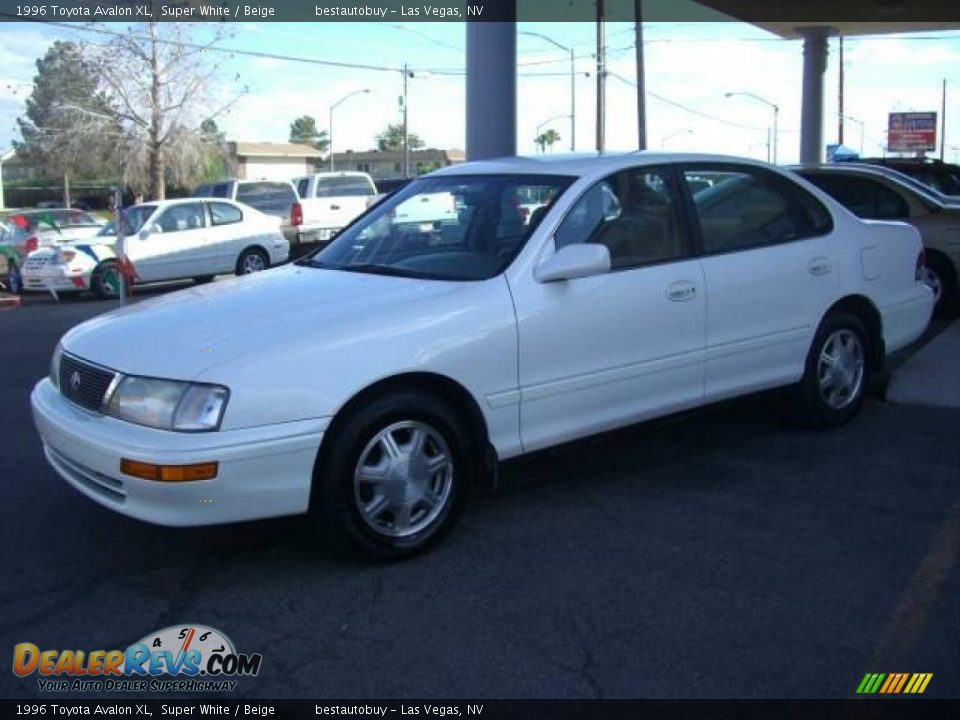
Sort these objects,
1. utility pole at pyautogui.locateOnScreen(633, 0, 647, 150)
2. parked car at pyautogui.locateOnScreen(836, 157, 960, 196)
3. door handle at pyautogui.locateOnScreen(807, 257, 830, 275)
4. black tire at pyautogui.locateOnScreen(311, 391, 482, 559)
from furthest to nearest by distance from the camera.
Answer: utility pole at pyautogui.locateOnScreen(633, 0, 647, 150)
parked car at pyautogui.locateOnScreen(836, 157, 960, 196)
door handle at pyautogui.locateOnScreen(807, 257, 830, 275)
black tire at pyautogui.locateOnScreen(311, 391, 482, 559)

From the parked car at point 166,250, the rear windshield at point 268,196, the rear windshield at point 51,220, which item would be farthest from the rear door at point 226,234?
the rear windshield at point 268,196

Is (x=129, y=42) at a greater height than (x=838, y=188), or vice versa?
(x=129, y=42)

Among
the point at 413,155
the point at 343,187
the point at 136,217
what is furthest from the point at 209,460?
the point at 413,155

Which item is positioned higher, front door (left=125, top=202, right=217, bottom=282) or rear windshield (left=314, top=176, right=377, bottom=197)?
rear windshield (left=314, top=176, right=377, bottom=197)

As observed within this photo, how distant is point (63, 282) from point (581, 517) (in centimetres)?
1322

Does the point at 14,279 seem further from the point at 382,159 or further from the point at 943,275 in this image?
the point at 382,159

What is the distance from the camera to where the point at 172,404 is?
375cm

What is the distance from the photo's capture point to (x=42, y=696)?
3205 mm

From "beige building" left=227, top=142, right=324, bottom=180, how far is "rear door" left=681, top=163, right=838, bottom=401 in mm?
68843

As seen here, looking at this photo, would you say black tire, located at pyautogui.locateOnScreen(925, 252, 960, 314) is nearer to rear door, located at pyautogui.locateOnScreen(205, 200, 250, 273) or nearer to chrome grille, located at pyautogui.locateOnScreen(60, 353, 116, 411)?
chrome grille, located at pyautogui.locateOnScreen(60, 353, 116, 411)

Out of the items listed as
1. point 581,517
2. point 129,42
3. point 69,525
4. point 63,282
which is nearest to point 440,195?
point 581,517

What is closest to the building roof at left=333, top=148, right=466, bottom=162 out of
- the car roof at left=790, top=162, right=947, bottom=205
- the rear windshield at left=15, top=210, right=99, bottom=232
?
the rear windshield at left=15, top=210, right=99, bottom=232

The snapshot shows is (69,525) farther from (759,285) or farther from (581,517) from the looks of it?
(759,285)

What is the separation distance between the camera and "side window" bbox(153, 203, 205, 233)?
641 inches
